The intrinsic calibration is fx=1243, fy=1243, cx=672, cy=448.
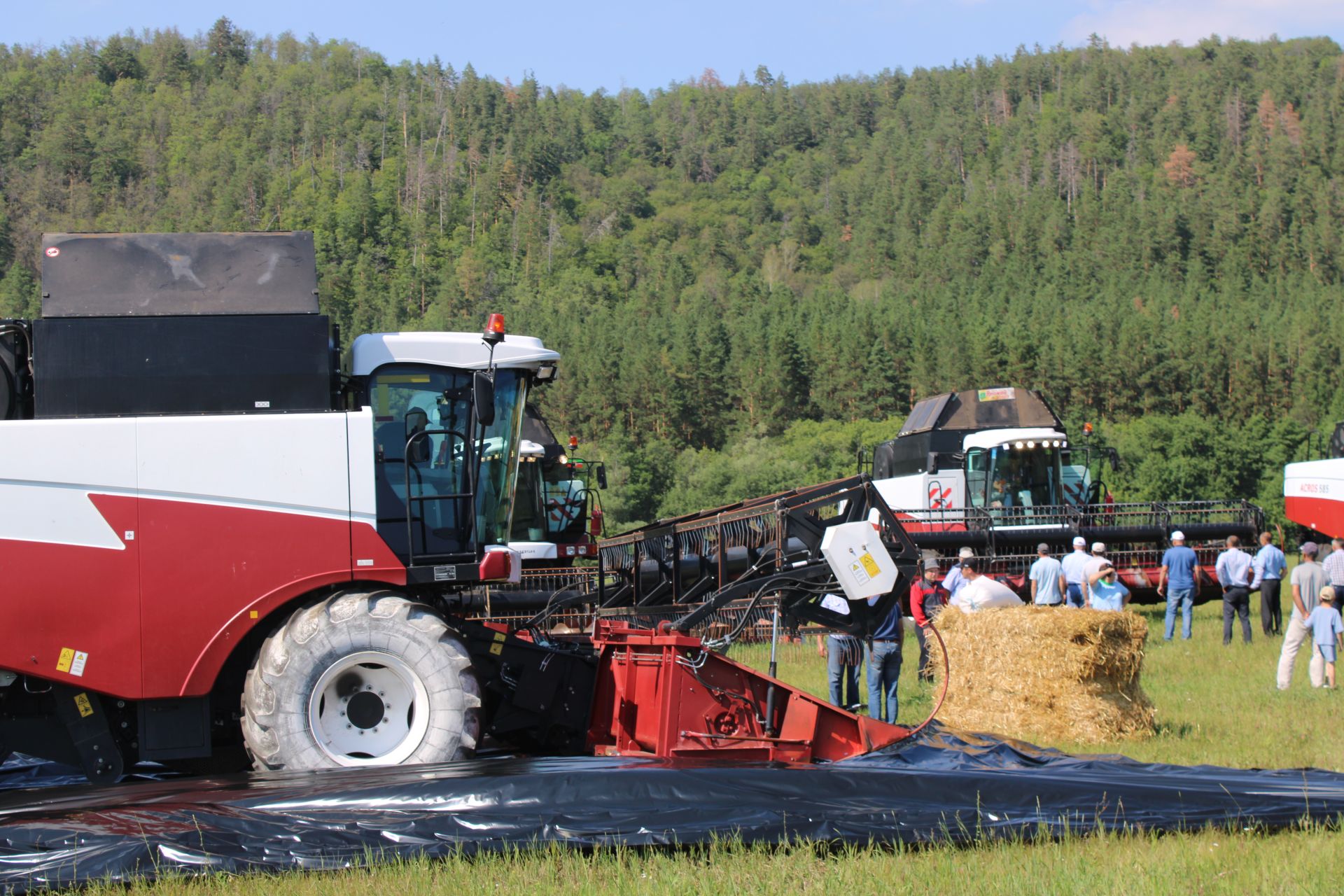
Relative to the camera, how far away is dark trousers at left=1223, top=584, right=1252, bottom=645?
1587 centimetres

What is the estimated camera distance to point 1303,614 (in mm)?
11930

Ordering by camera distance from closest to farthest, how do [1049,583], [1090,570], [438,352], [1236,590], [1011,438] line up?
[438,352] < [1049,583] < [1090,570] < [1236,590] < [1011,438]

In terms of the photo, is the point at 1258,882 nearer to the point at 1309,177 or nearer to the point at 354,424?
the point at 354,424

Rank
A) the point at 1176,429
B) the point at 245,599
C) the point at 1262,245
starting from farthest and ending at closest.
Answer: the point at 1262,245
the point at 1176,429
the point at 245,599

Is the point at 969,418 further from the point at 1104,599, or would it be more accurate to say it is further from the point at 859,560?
the point at 859,560

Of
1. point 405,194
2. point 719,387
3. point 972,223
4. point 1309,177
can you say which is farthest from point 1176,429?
point 405,194

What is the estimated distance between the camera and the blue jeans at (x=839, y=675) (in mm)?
10720

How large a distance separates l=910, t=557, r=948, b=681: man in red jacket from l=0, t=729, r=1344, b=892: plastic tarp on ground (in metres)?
6.33

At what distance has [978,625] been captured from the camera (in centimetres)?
1061

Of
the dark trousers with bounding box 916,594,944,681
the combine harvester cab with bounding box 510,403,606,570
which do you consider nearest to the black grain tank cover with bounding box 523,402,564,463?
the combine harvester cab with bounding box 510,403,606,570

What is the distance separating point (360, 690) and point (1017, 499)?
62.2 feet

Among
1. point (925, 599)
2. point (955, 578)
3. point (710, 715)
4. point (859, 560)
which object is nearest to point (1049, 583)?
point (955, 578)

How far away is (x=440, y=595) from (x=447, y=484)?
0.78 meters

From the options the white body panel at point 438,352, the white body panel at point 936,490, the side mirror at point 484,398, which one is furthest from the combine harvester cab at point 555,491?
the side mirror at point 484,398
